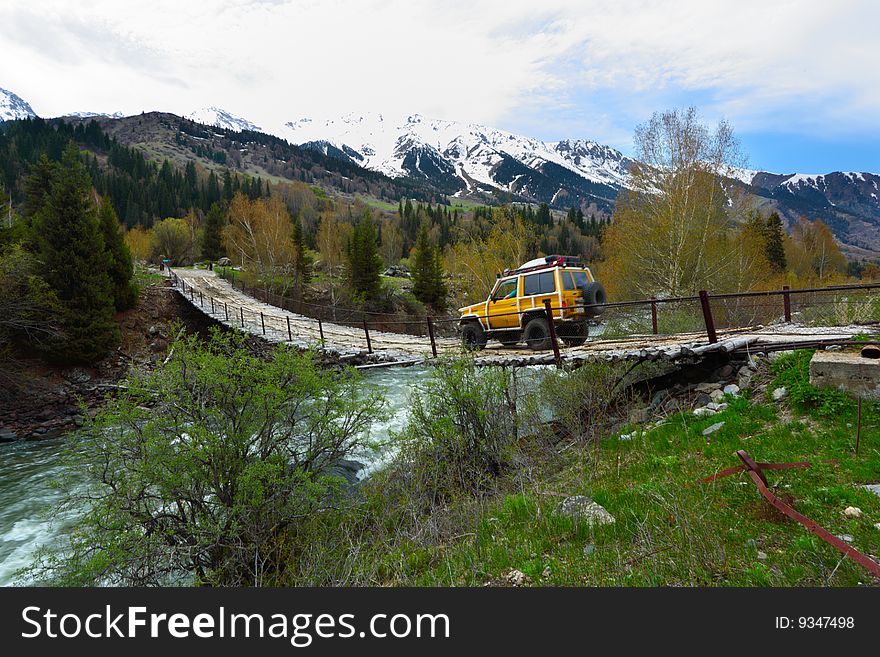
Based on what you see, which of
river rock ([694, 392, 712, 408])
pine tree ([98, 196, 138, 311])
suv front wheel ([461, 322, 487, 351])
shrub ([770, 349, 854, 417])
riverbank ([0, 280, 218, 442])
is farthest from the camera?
pine tree ([98, 196, 138, 311])

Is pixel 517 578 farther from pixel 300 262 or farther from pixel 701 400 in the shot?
pixel 300 262

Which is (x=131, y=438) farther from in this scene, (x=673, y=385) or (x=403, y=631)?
(x=673, y=385)

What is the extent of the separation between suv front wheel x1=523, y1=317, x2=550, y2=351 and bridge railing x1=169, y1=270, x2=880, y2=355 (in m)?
0.31

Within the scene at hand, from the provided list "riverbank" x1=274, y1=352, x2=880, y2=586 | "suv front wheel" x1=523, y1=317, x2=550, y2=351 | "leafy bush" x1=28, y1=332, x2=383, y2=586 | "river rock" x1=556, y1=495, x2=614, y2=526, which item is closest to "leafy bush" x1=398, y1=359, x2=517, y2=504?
"riverbank" x1=274, y1=352, x2=880, y2=586

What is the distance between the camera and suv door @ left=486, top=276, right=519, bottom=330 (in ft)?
39.0

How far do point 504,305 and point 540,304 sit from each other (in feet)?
4.02

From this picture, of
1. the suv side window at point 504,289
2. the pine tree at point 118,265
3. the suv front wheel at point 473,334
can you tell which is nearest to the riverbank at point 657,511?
the suv side window at point 504,289

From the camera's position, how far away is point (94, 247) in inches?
915

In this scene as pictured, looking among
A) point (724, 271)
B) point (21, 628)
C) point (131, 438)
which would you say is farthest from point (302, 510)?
point (724, 271)

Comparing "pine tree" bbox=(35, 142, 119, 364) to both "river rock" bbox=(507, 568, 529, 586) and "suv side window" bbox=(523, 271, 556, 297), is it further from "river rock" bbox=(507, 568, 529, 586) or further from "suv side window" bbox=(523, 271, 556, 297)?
"river rock" bbox=(507, 568, 529, 586)

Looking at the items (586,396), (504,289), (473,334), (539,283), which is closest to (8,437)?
(473,334)

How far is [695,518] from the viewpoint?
10.8 ft

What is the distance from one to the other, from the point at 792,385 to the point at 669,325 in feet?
33.6

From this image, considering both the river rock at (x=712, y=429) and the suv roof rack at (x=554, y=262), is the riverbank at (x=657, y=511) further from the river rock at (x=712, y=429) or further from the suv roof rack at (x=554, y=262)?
the suv roof rack at (x=554, y=262)
